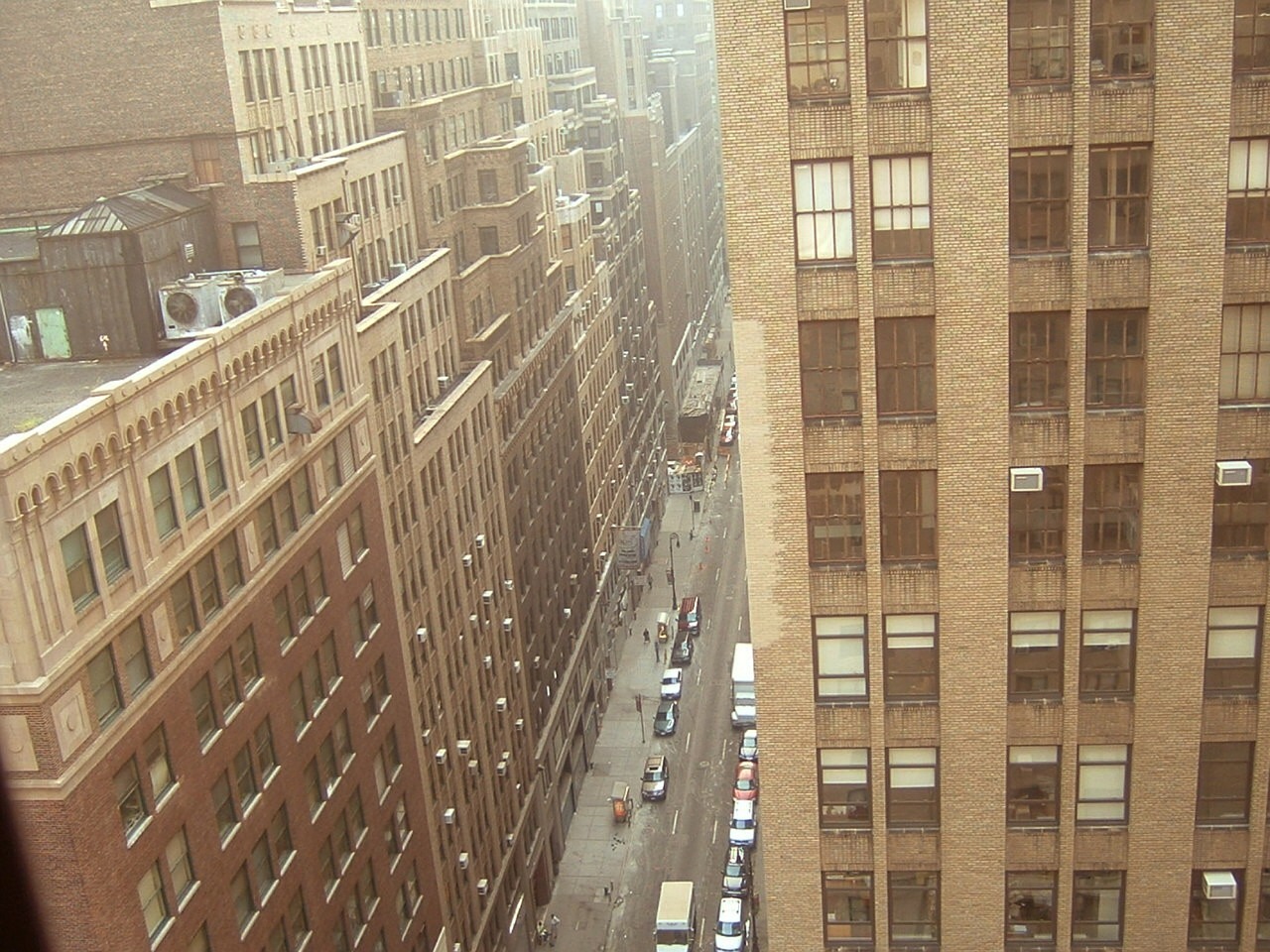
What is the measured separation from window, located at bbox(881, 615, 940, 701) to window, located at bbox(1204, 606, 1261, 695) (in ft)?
20.6

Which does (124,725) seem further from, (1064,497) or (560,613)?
(560,613)

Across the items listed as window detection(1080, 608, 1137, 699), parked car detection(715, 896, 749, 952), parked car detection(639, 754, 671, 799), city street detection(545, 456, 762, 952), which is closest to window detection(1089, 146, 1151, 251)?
window detection(1080, 608, 1137, 699)

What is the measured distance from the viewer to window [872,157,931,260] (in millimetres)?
28719

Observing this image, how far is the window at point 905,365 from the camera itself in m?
29.7

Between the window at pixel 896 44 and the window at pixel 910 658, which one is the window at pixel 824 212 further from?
the window at pixel 910 658

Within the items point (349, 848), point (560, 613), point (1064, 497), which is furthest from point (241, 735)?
point (560, 613)

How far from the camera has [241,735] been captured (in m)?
38.9

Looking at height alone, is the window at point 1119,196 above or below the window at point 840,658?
above

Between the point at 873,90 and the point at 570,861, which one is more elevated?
the point at 873,90

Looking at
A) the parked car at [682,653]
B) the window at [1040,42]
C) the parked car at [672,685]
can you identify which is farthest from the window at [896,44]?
the parked car at [682,653]

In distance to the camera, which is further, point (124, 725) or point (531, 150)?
point (531, 150)

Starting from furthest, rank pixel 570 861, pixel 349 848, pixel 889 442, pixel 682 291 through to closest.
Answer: pixel 682 291, pixel 570 861, pixel 349 848, pixel 889 442

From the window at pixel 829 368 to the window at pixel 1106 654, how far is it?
249 inches

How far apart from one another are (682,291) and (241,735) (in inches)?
5158
